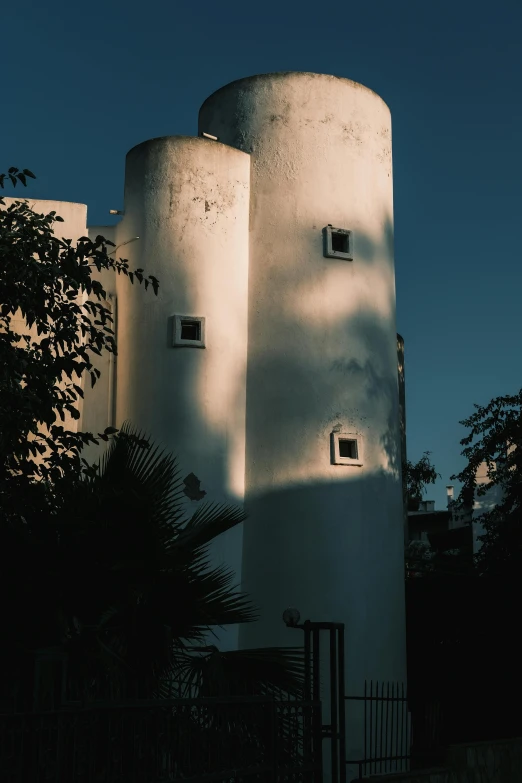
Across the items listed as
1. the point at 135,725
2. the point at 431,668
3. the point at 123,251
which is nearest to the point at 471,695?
the point at 431,668

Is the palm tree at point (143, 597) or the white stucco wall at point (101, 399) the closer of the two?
the palm tree at point (143, 597)

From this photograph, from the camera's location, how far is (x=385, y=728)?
15867mm

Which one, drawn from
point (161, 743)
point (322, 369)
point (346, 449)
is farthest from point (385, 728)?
point (161, 743)

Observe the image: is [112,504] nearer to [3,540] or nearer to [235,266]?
[3,540]

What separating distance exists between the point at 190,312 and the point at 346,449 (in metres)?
3.28

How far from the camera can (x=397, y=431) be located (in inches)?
706

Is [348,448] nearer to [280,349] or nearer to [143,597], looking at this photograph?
[280,349]

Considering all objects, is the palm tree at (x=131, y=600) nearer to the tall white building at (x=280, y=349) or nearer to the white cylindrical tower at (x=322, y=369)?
the tall white building at (x=280, y=349)

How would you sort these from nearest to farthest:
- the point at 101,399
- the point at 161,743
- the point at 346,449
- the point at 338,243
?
the point at 161,743 < the point at 346,449 < the point at 101,399 < the point at 338,243

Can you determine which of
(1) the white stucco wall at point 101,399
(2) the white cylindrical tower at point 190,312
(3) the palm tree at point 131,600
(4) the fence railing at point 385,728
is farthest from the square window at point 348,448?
(3) the palm tree at point 131,600

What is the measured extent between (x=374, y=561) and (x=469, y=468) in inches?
195

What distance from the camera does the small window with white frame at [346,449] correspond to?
16.8 metres

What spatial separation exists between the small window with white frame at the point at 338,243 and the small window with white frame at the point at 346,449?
294 centimetres

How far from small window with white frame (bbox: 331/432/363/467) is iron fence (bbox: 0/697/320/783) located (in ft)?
20.9
